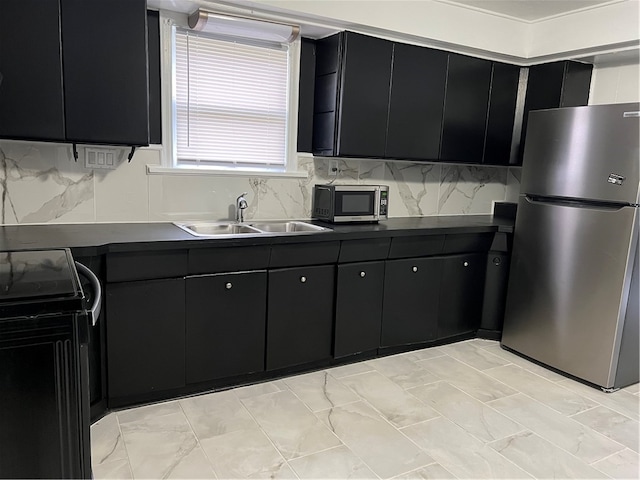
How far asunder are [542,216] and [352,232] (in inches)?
49.6

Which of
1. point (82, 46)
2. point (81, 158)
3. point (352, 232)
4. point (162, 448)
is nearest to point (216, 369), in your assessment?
point (162, 448)

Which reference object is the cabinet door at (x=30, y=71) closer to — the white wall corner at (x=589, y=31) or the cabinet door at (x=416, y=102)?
the cabinet door at (x=416, y=102)

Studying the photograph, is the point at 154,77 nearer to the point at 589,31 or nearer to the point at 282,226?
the point at 282,226

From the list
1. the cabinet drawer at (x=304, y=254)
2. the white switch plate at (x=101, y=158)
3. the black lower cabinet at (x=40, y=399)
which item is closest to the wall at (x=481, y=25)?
the white switch plate at (x=101, y=158)

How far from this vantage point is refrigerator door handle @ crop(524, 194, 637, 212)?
110 inches

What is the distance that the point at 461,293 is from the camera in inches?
139

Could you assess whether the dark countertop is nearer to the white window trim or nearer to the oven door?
the oven door

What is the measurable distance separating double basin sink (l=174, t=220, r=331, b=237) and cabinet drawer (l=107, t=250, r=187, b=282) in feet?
1.54

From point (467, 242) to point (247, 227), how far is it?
5.06ft

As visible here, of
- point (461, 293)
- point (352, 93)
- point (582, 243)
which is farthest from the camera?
point (461, 293)

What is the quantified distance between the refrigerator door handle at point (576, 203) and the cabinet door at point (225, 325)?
6.06 ft

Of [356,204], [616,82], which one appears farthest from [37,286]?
[616,82]

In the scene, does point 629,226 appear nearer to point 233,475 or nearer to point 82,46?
point 233,475

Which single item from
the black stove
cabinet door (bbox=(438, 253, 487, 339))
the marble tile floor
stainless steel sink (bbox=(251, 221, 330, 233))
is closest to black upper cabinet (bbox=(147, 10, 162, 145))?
stainless steel sink (bbox=(251, 221, 330, 233))
